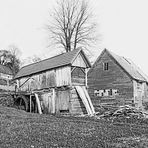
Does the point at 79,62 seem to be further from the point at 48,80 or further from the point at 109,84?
the point at 109,84

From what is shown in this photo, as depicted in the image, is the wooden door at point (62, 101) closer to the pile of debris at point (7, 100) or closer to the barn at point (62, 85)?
the barn at point (62, 85)

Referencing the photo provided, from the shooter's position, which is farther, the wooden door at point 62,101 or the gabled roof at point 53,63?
the gabled roof at point 53,63

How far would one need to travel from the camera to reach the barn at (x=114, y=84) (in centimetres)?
3388

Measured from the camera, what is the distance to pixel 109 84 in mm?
35875

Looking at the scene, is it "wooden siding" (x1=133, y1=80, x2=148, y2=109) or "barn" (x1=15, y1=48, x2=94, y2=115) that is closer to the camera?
"barn" (x1=15, y1=48, x2=94, y2=115)

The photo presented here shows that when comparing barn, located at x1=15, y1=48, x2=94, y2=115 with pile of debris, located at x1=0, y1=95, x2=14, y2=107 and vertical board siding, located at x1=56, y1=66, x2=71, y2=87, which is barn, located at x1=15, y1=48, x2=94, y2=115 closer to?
vertical board siding, located at x1=56, y1=66, x2=71, y2=87

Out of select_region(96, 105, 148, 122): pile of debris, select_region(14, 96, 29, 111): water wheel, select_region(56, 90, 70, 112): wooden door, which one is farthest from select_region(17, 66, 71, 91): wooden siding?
select_region(96, 105, 148, 122): pile of debris

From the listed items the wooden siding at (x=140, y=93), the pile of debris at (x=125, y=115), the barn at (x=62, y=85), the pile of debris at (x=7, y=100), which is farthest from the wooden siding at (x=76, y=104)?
the wooden siding at (x=140, y=93)

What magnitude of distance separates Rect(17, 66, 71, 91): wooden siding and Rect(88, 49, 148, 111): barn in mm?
7534

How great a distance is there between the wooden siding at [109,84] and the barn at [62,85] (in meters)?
7.15

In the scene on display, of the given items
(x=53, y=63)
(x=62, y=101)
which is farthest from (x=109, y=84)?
(x=62, y=101)

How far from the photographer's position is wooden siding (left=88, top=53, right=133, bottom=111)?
3409cm

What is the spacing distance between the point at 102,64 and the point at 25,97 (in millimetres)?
11441

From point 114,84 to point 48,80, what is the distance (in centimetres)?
1015
